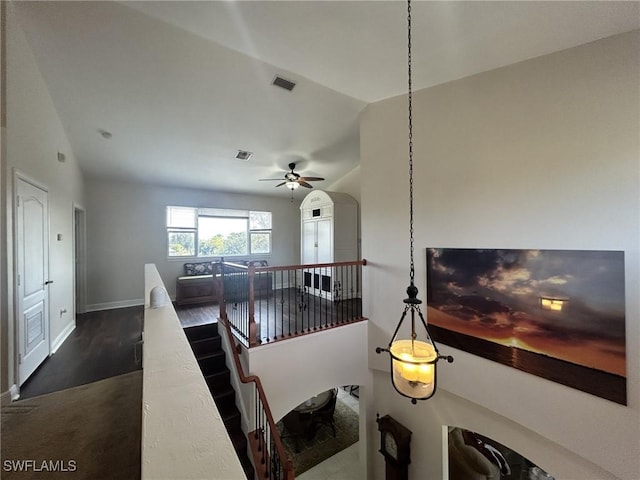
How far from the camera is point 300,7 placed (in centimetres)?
225

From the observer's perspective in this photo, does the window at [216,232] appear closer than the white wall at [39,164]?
No

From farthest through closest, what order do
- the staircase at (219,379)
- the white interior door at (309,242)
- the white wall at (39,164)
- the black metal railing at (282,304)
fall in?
1. the white interior door at (309,242)
2. the black metal railing at (282,304)
3. the staircase at (219,379)
4. the white wall at (39,164)

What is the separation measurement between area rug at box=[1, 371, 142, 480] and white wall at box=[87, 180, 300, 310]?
367cm

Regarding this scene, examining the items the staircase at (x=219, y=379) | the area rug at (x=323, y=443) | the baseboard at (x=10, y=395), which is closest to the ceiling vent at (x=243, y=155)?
the staircase at (x=219, y=379)

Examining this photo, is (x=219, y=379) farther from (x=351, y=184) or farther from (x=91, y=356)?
(x=351, y=184)

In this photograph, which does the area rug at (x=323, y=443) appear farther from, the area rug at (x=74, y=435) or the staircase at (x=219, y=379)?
the area rug at (x=74, y=435)

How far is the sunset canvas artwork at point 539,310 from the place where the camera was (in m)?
2.17

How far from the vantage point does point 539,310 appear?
8.32 feet

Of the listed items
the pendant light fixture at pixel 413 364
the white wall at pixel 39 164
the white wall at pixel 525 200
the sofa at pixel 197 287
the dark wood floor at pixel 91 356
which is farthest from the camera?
the sofa at pixel 197 287

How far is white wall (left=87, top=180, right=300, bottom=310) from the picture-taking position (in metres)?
5.27

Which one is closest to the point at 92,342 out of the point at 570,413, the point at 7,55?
the point at 7,55

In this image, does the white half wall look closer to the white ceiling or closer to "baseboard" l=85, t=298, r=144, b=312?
the white ceiling

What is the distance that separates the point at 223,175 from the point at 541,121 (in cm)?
537

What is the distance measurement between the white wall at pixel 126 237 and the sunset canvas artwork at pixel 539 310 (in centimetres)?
572
